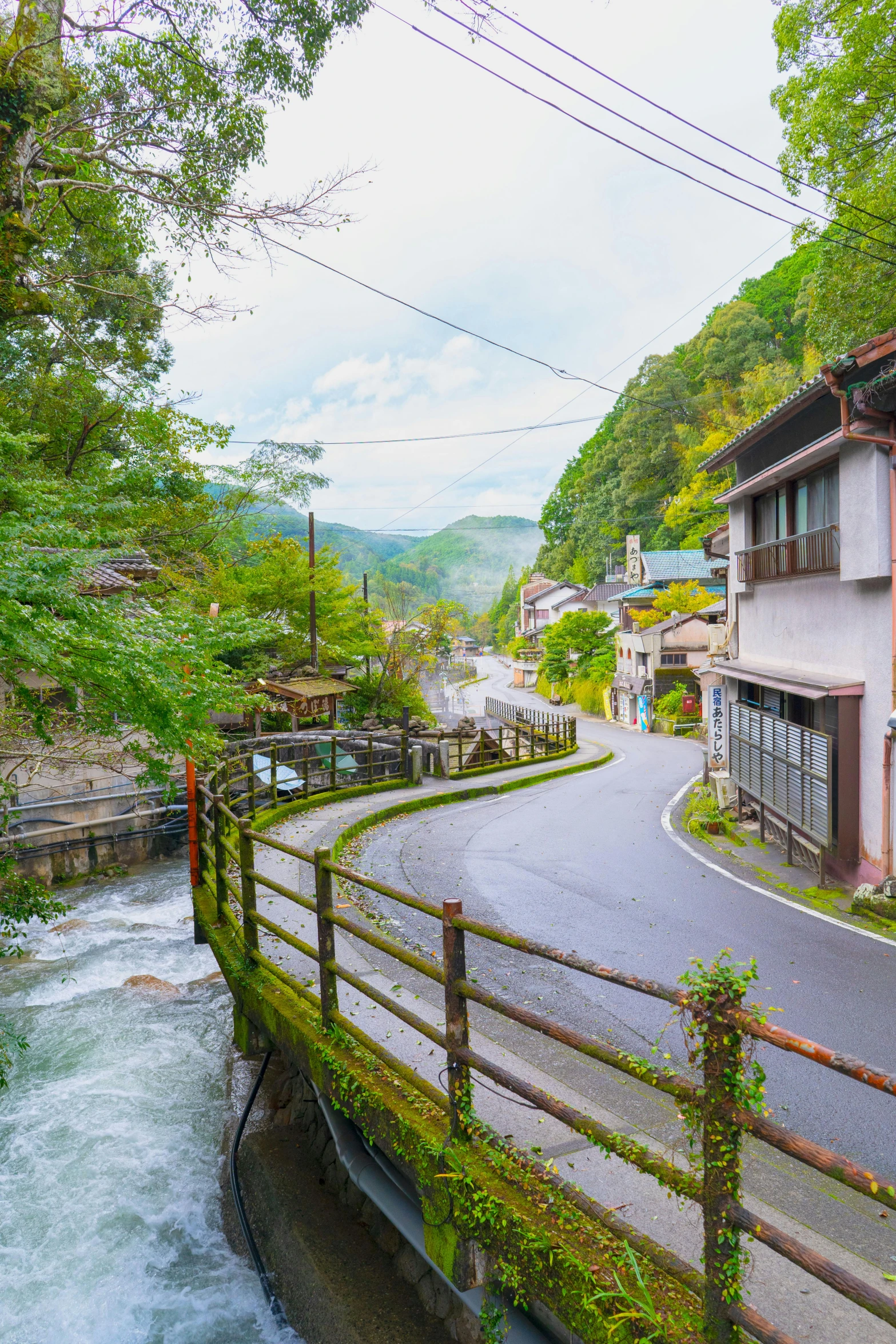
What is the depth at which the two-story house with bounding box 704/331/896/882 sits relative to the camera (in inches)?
368

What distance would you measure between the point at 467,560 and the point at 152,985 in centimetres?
17477

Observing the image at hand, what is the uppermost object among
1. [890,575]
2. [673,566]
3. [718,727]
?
[673,566]

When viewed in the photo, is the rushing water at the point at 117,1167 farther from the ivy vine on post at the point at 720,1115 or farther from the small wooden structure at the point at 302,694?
the small wooden structure at the point at 302,694

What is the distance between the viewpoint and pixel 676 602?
42125 millimetres

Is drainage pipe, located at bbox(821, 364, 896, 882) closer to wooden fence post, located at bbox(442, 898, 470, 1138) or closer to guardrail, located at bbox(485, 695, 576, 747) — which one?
wooden fence post, located at bbox(442, 898, 470, 1138)

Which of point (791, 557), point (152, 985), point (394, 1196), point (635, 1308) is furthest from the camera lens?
point (791, 557)

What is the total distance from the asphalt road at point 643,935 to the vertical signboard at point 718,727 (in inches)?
94.5

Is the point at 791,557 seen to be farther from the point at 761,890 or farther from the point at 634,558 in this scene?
the point at 634,558

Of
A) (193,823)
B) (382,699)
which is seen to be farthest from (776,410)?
(382,699)

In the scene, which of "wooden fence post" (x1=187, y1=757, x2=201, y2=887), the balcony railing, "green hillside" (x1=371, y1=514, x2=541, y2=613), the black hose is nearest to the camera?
the black hose

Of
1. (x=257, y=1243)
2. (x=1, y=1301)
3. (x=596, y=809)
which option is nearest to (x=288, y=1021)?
(x=257, y=1243)

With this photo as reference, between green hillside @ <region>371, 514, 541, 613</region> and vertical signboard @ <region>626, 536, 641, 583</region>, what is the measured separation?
7976cm

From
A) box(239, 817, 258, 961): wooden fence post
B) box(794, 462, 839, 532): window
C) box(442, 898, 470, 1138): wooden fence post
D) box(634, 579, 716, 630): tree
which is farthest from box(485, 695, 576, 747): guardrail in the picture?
box(442, 898, 470, 1138): wooden fence post

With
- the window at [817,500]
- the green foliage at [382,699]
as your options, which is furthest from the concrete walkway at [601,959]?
the green foliage at [382,699]
